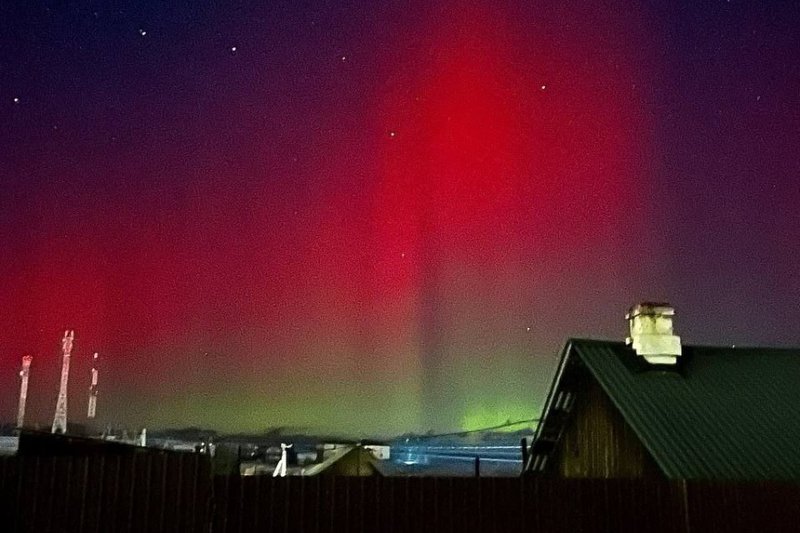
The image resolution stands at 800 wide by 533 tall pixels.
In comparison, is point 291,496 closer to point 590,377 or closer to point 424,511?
point 424,511

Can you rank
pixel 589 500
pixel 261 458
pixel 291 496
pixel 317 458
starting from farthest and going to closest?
pixel 261 458 → pixel 317 458 → pixel 589 500 → pixel 291 496

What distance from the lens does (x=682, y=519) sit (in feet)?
39.4

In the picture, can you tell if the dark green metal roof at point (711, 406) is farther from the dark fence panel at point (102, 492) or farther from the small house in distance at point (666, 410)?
the dark fence panel at point (102, 492)

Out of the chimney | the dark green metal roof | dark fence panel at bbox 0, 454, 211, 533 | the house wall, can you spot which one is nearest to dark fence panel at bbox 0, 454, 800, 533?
dark fence panel at bbox 0, 454, 211, 533

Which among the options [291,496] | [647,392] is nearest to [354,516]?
[291,496]

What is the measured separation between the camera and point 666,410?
15.9m

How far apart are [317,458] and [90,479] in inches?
1180

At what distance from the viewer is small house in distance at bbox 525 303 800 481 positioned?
1466cm

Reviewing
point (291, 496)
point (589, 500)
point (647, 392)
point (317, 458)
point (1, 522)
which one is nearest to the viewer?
point (1, 522)

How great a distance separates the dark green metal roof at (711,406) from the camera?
47.4 ft

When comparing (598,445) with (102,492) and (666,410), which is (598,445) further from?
(102,492)

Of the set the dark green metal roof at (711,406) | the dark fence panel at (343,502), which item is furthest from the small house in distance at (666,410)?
the dark fence panel at (343,502)

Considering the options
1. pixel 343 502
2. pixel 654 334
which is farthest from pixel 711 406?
pixel 343 502

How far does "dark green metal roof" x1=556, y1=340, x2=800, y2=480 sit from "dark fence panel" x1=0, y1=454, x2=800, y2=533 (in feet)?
5.42
